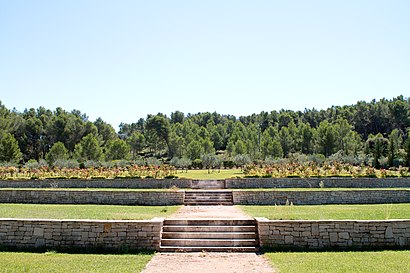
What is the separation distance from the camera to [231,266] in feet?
25.7

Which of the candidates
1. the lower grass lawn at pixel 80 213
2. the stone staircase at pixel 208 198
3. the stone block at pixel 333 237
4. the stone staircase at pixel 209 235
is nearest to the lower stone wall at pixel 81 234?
the stone staircase at pixel 209 235

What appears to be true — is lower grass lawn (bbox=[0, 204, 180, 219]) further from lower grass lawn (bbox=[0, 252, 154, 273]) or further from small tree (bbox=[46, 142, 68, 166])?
small tree (bbox=[46, 142, 68, 166])

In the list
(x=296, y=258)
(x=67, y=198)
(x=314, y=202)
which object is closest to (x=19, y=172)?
(x=67, y=198)

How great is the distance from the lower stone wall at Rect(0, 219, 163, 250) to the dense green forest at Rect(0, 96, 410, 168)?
101ft

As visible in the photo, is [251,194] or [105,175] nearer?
[251,194]

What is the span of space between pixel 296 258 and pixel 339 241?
5.32ft

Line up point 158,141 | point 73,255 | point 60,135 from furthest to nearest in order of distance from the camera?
point 158,141 → point 60,135 → point 73,255

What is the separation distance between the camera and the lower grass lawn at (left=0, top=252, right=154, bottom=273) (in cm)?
728

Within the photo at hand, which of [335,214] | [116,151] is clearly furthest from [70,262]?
[116,151]

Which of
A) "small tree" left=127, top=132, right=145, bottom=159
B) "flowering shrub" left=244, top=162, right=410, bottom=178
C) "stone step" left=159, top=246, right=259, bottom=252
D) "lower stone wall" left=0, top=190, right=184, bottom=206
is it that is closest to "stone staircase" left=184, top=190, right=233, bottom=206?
"lower stone wall" left=0, top=190, right=184, bottom=206

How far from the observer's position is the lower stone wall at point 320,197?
59.0ft

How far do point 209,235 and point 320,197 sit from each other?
9764 millimetres

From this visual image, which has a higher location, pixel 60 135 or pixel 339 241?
pixel 60 135

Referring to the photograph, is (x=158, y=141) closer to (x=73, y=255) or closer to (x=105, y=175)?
(x=105, y=175)
